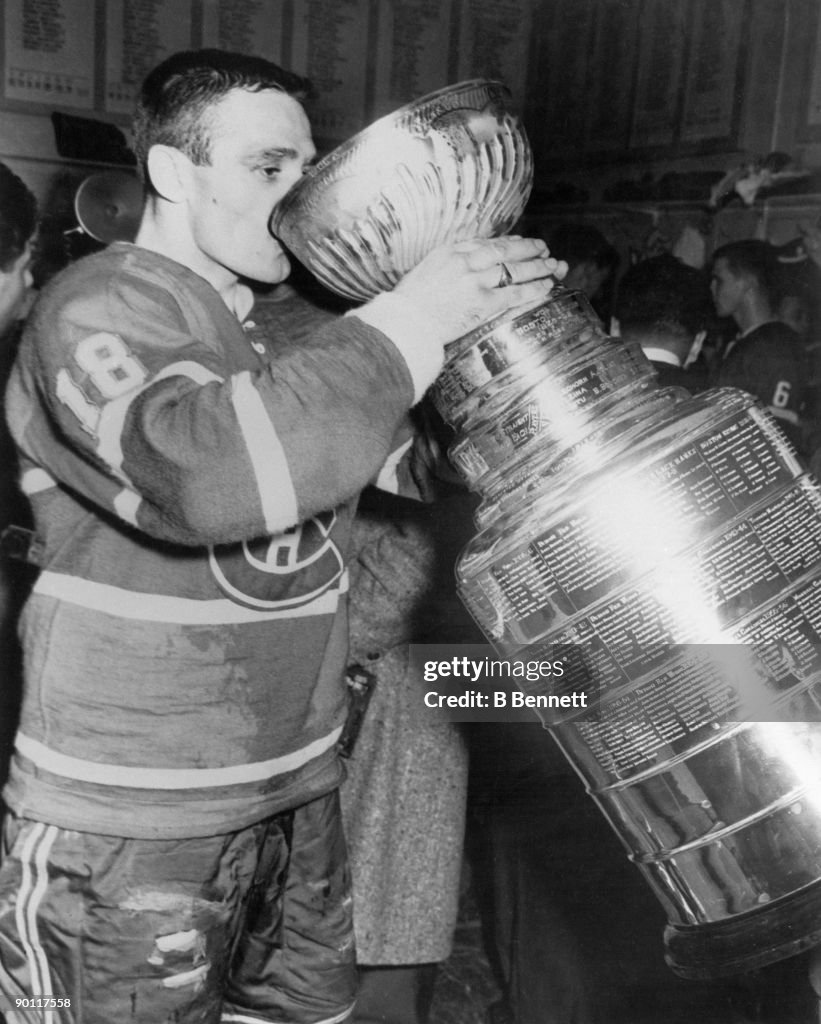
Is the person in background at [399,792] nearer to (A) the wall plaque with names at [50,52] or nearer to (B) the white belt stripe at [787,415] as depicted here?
(B) the white belt stripe at [787,415]

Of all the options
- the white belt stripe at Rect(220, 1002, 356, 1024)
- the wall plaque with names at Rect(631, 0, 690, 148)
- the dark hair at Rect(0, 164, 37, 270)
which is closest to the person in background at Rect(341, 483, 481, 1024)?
the white belt stripe at Rect(220, 1002, 356, 1024)

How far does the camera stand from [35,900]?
0.94 meters

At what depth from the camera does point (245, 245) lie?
1.00m

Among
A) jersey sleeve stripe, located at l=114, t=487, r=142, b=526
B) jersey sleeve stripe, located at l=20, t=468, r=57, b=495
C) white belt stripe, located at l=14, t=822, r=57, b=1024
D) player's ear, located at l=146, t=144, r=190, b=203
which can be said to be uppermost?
player's ear, located at l=146, t=144, r=190, b=203

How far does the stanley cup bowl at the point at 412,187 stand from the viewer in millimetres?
832

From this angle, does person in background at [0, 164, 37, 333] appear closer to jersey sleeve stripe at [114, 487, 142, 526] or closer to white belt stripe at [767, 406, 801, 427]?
jersey sleeve stripe at [114, 487, 142, 526]

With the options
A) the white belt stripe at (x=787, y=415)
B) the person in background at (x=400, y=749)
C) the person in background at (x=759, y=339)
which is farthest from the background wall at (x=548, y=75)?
the person in background at (x=400, y=749)

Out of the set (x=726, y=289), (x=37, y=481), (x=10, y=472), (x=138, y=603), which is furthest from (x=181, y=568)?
(x=726, y=289)

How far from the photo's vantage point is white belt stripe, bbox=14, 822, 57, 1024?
0.94 meters

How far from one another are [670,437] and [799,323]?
6.02 ft

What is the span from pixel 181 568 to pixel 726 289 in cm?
207

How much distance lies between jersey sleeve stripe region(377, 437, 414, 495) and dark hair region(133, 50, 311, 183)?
423 millimetres

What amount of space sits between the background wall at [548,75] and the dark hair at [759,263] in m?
0.10

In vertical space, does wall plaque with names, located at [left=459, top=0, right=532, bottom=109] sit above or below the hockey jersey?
above
